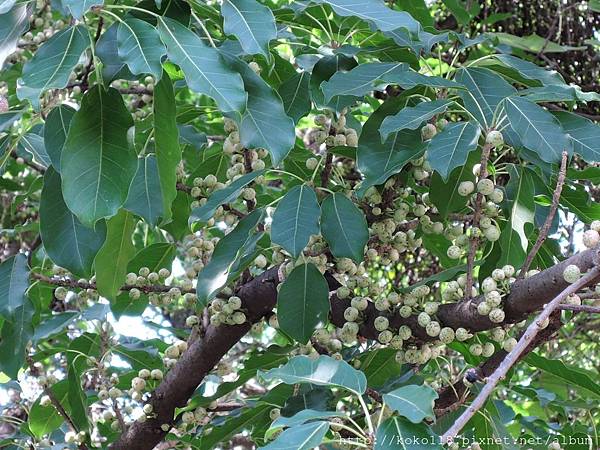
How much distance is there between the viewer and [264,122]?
1.73 metres

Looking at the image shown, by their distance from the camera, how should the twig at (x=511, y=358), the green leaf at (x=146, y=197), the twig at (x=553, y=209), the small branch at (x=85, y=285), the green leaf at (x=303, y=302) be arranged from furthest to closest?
the small branch at (x=85, y=285) → the green leaf at (x=146, y=197) → the green leaf at (x=303, y=302) → the twig at (x=553, y=209) → the twig at (x=511, y=358)

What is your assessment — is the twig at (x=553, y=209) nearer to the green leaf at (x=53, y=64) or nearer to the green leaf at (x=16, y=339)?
the green leaf at (x=53, y=64)

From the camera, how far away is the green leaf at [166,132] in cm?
184

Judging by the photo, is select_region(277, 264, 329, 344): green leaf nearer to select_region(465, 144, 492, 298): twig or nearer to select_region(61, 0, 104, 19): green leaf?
select_region(465, 144, 492, 298): twig

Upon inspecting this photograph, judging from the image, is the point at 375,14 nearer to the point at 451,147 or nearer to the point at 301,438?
the point at 451,147

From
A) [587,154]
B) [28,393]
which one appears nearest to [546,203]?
[587,154]

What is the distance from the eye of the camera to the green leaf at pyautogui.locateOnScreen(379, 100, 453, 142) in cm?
166

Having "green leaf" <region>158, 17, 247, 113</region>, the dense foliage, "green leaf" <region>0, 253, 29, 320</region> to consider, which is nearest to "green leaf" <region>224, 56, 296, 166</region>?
the dense foliage

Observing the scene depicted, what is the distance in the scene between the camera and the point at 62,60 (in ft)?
5.13

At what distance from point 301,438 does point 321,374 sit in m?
0.17

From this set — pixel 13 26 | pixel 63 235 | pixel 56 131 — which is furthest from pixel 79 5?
pixel 63 235

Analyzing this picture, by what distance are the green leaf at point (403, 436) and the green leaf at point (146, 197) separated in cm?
83

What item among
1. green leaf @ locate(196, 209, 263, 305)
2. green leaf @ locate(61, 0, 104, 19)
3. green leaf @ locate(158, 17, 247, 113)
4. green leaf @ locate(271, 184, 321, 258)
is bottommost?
green leaf @ locate(196, 209, 263, 305)

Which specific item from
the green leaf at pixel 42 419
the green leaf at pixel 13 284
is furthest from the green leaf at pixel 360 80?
the green leaf at pixel 42 419
